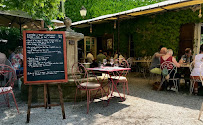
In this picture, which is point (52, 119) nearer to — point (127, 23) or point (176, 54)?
point (176, 54)

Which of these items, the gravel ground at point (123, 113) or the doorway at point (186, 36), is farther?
the doorway at point (186, 36)

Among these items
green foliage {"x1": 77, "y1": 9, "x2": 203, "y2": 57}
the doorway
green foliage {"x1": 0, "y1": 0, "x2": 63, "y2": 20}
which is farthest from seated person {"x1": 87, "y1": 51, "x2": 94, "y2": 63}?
the doorway

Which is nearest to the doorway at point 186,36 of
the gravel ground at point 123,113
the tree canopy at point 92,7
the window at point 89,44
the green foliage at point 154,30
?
the green foliage at point 154,30

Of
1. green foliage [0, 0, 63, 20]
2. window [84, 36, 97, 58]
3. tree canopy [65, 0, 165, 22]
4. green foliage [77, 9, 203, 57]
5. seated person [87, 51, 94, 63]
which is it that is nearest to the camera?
green foliage [0, 0, 63, 20]

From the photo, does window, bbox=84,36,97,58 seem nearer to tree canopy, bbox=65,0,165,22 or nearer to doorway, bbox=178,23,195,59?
tree canopy, bbox=65,0,165,22

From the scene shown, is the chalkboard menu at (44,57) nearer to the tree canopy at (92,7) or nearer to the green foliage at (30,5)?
the green foliage at (30,5)

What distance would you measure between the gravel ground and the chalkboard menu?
0.71 meters

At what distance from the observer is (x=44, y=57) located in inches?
112

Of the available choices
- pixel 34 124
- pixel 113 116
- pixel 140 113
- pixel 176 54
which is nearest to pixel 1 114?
pixel 34 124

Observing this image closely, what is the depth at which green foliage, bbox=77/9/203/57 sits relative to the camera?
7.55 m

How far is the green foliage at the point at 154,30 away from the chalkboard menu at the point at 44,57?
633 centimetres

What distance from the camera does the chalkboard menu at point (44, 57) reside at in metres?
2.76

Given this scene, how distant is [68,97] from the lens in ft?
12.5

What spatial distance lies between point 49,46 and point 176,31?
21.9 ft
